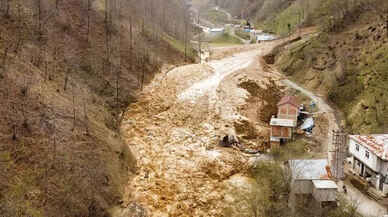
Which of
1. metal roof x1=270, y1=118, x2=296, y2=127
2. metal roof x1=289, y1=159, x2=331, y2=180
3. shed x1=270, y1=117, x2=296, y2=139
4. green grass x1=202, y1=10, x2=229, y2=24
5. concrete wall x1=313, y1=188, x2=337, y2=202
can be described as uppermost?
green grass x1=202, y1=10, x2=229, y2=24

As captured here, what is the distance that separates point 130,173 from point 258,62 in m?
35.9

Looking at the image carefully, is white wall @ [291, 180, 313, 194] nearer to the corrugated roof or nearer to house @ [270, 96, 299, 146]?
the corrugated roof

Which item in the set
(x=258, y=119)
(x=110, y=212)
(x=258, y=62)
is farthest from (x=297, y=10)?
(x=110, y=212)

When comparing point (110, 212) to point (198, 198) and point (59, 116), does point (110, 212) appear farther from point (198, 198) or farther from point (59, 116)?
point (59, 116)

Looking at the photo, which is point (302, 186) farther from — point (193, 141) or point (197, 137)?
point (197, 137)

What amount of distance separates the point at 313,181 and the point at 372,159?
6.07 metres

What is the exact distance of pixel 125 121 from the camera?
39.0 m

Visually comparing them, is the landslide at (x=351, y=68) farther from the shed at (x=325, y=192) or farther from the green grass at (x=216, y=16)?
the green grass at (x=216, y=16)

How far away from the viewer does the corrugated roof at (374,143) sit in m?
29.3

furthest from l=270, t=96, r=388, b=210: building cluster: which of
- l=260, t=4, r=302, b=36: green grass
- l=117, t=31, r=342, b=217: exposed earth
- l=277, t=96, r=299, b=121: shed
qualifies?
l=260, t=4, r=302, b=36: green grass

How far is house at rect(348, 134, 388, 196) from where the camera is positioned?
29.1 metres

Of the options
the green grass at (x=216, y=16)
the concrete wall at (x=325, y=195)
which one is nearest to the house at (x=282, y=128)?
the concrete wall at (x=325, y=195)

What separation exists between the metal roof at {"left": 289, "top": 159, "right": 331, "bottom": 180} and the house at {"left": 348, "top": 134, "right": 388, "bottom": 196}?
407 centimetres

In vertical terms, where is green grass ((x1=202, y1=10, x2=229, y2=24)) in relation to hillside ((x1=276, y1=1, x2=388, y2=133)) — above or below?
above
